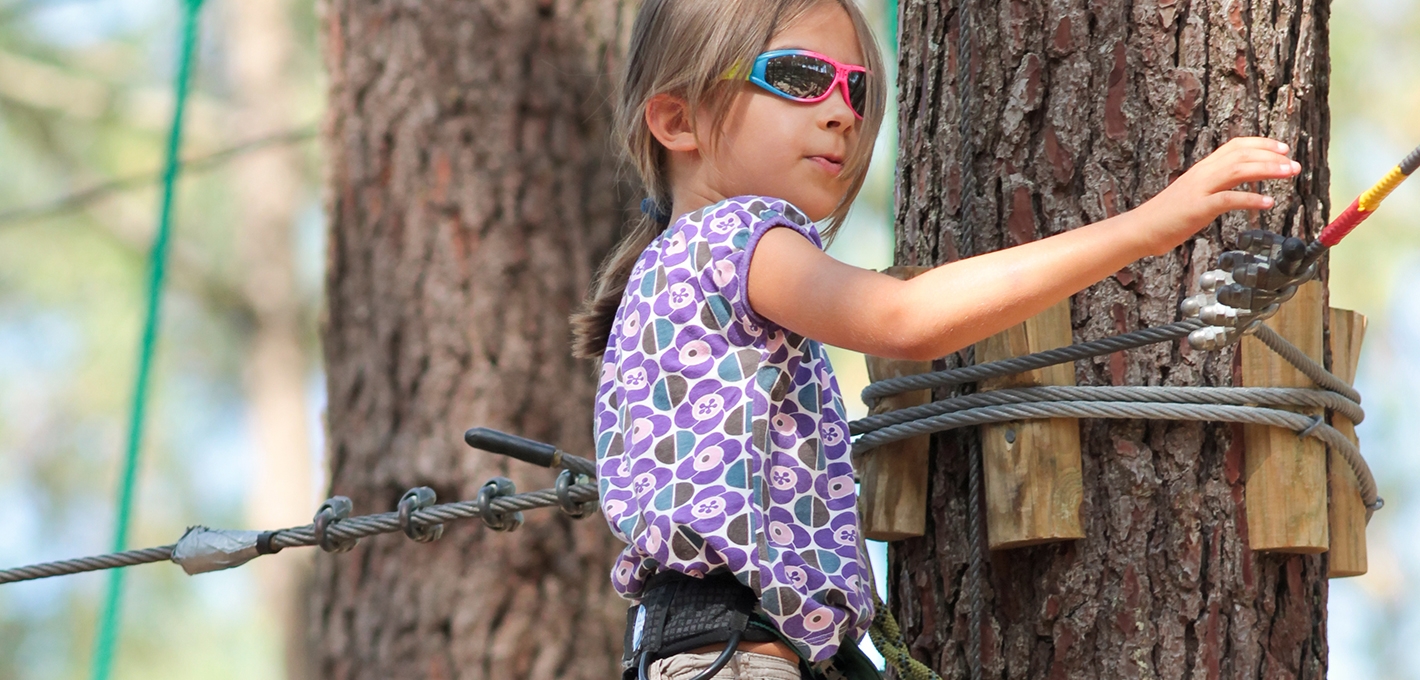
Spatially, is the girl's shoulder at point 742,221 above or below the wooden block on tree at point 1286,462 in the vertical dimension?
above

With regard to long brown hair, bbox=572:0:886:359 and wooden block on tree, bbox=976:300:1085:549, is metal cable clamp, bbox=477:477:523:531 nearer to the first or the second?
long brown hair, bbox=572:0:886:359

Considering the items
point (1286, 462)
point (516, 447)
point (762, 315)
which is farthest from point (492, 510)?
point (1286, 462)

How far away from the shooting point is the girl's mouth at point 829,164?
5.03ft

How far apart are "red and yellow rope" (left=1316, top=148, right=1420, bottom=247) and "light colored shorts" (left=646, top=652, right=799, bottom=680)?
611 mm

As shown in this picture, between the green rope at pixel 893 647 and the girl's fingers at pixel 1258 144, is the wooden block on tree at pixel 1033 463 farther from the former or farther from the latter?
the girl's fingers at pixel 1258 144

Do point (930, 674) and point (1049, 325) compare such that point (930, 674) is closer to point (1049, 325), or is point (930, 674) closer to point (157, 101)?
point (1049, 325)

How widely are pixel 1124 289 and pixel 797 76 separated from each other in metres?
0.43

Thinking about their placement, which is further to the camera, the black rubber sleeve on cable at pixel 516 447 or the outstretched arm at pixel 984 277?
the black rubber sleeve on cable at pixel 516 447

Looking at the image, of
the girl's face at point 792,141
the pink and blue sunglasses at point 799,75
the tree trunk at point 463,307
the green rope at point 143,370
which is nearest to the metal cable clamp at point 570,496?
the girl's face at point 792,141

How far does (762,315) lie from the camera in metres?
1.41

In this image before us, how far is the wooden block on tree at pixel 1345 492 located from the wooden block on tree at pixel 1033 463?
0.93 feet

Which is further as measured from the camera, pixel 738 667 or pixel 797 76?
pixel 797 76

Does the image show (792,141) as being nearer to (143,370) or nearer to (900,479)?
(900,479)

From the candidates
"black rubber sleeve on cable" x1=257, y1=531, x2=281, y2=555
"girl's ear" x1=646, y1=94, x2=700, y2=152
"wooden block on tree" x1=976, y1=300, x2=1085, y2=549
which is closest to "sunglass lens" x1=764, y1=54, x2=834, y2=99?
"girl's ear" x1=646, y1=94, x2=700, y2=152
